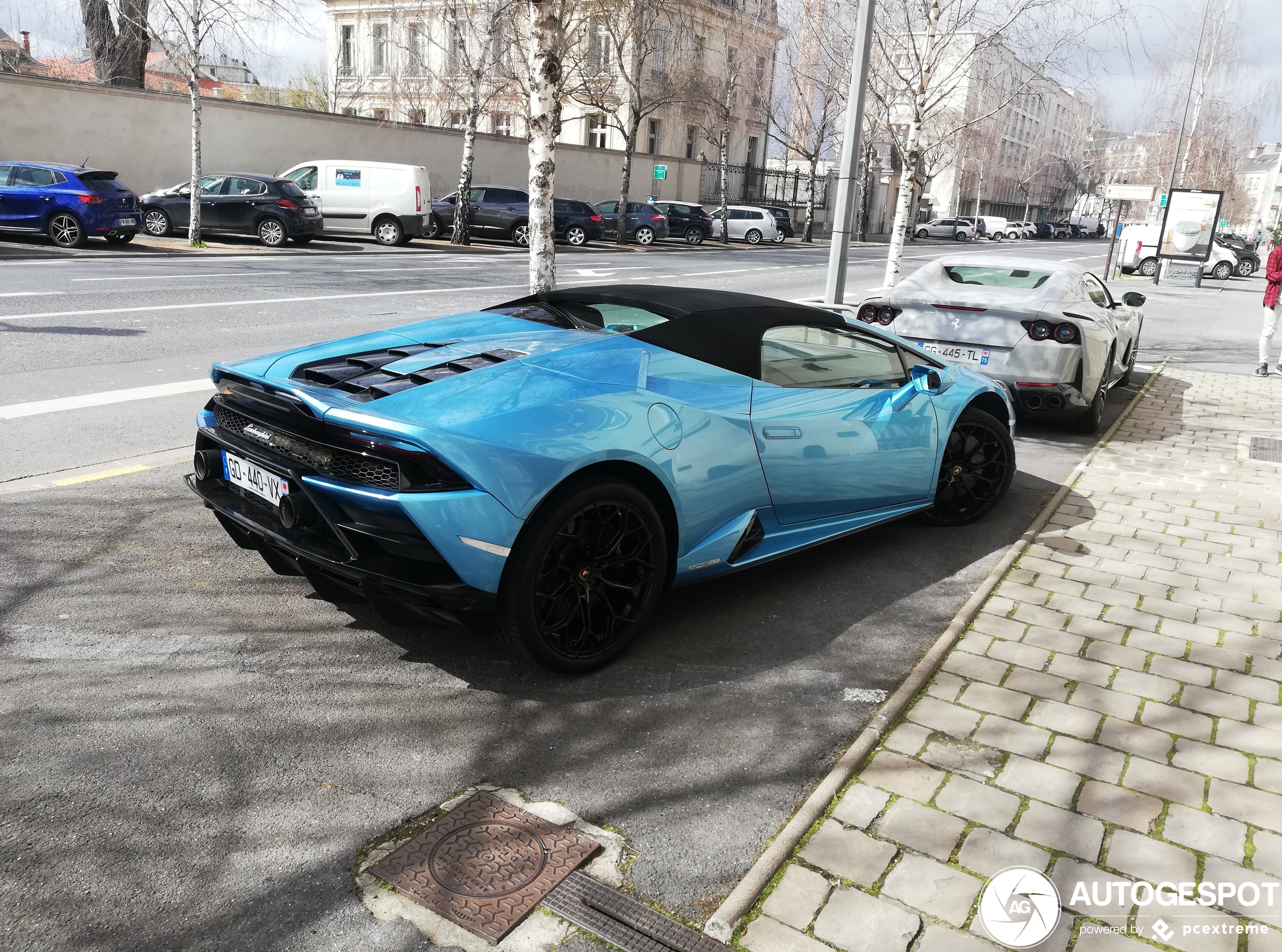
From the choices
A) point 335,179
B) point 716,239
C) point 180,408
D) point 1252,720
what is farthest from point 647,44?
point 1252,720

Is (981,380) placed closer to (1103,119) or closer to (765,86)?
(1103,119)

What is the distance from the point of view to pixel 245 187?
2308 cm

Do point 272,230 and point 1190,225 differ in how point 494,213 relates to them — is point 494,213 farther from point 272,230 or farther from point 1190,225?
point 1190,225

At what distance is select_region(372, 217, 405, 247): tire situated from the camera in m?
26.0

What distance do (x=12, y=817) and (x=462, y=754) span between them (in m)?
1.21

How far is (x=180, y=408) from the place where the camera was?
23.8 ft

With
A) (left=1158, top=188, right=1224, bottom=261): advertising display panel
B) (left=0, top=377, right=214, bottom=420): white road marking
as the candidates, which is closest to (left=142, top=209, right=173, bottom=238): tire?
(left=0, top=377, right=214, bottom=420): white road marking

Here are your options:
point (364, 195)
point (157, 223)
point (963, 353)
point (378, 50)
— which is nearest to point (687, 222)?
point (364, 195)

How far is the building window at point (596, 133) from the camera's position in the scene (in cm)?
5375

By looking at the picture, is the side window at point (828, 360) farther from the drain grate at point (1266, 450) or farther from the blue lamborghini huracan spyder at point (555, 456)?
the drain grate at point (1266, 450)

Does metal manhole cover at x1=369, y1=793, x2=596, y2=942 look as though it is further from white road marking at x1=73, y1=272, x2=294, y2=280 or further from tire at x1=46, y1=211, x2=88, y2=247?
tire at x1=46, y1=211, x2=88, y2=247

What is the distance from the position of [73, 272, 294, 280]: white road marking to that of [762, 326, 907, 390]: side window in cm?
1324

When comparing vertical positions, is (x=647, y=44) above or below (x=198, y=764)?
above

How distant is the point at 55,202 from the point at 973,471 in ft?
64.5
